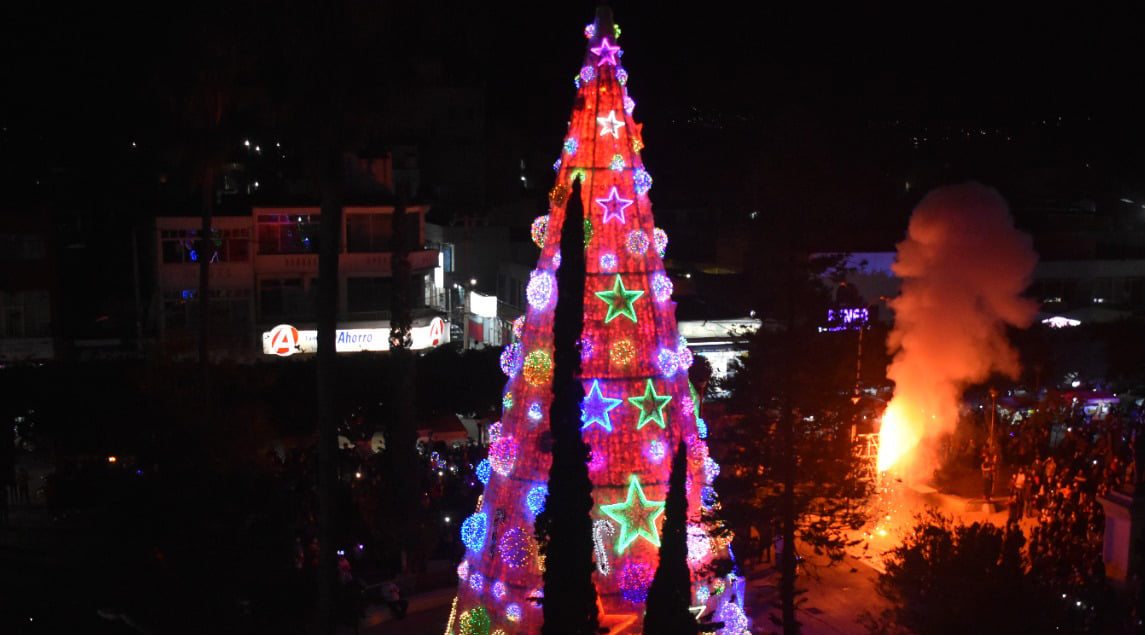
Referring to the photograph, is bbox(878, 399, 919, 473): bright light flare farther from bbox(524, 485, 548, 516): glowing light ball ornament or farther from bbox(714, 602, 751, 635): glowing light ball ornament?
bbox(524, 485, 548, 516): glowing light ball ornament

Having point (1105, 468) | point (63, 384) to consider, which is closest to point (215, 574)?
point (63, 384)

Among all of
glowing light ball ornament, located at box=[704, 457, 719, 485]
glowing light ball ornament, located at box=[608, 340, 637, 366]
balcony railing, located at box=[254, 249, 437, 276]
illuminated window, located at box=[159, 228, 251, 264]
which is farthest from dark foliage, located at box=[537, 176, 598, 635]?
illuminated window, located at box=[159, 228, 251, 264]

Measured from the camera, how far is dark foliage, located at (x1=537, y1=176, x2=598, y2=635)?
31.3 ft

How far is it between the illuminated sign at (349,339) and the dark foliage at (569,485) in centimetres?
2266

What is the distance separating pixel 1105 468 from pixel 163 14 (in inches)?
797

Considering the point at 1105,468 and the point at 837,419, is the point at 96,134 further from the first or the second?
the point at 1105,468

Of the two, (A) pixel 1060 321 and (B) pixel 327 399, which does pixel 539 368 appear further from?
(A) pixel 1060 321

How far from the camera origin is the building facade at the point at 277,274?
34.5m

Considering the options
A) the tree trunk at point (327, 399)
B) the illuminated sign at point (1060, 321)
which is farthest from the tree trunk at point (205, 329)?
the illuminated sign at point (1060, 321)

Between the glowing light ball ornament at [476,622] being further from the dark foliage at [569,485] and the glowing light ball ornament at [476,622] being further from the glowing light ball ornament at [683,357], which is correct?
the glowing light ball ornament at [683,357]

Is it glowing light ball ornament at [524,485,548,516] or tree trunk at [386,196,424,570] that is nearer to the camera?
glowing light ball ornament at [524,485,548,516]

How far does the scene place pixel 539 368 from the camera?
40.3ft

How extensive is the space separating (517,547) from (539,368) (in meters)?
2.18

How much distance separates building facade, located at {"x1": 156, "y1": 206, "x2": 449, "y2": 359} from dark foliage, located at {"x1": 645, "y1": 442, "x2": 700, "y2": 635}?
25.9 m
